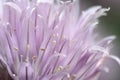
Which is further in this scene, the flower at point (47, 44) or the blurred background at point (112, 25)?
the blurred background at point (112, 25)

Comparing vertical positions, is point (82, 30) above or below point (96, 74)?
above

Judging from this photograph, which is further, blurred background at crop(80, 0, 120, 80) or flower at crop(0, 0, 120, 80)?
blurred background at crop(80, 0, 120, 80)

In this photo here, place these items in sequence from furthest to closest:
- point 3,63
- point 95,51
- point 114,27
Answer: point 114,27, point 95,51, point 3,63

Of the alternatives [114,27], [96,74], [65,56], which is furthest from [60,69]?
[114,27]

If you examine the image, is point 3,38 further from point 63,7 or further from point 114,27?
point 114,27

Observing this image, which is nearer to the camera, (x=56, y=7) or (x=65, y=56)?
(x=65, y=56)

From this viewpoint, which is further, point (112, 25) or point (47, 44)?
point (112, 25)

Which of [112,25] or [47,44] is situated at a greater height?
[112,25]

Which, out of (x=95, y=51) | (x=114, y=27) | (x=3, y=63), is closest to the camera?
(x=3, y=63)
